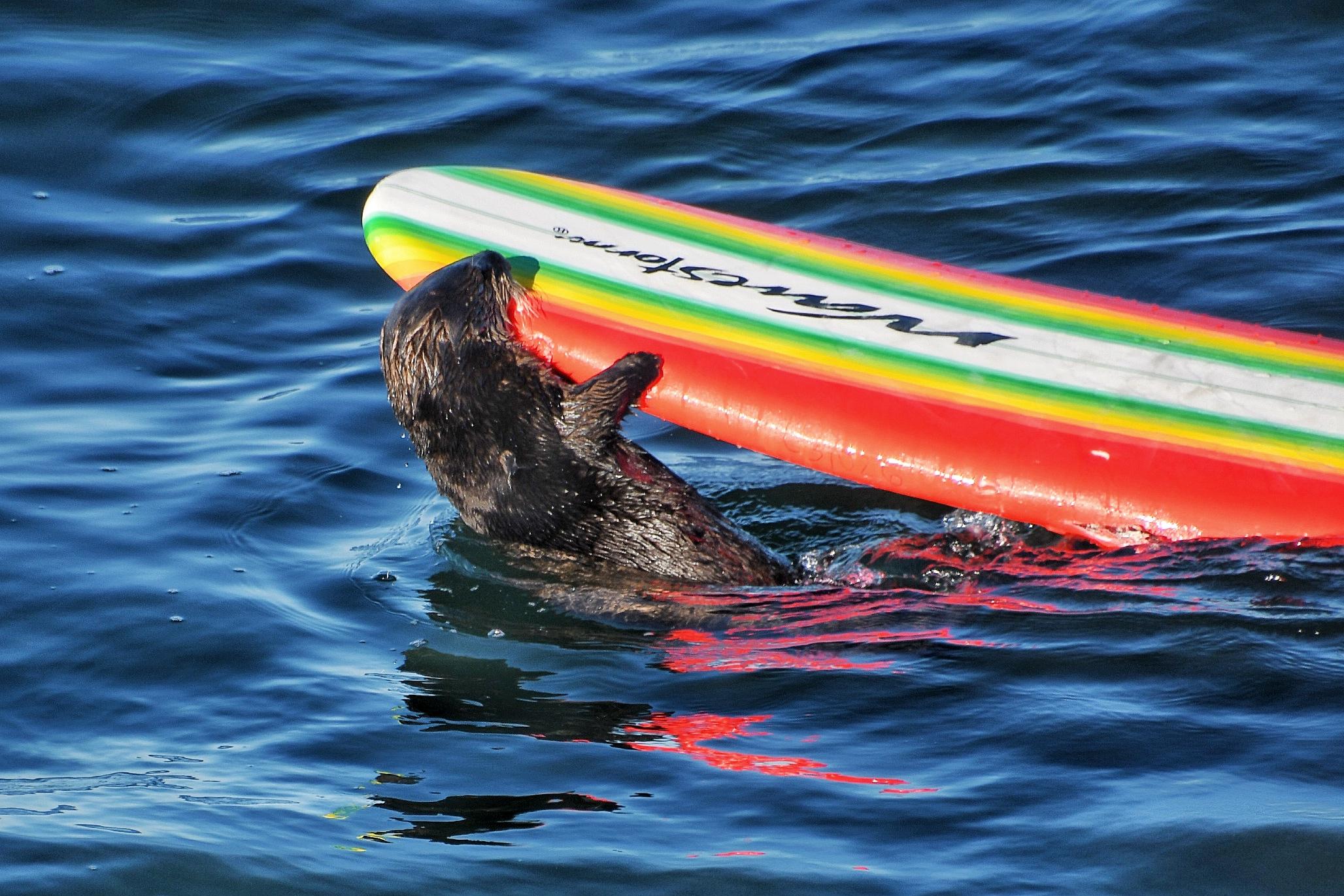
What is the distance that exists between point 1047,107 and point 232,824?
6990 millimetres

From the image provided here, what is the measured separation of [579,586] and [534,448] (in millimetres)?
498

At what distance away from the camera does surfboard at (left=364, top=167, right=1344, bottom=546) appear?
4953mm

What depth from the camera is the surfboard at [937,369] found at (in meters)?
4.95

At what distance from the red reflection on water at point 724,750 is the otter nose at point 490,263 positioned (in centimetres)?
185

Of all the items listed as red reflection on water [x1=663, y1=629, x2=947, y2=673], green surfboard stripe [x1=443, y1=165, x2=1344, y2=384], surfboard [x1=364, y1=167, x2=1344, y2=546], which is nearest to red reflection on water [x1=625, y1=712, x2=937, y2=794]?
red reflection on water [x1=663, y1=629, x2=947, y2=673]

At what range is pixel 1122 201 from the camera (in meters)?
8.12

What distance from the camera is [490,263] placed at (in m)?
5.41

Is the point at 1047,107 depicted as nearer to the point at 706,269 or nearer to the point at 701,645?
the point at 706,269

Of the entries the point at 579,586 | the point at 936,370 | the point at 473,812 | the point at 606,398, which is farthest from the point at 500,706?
the point at 936,370

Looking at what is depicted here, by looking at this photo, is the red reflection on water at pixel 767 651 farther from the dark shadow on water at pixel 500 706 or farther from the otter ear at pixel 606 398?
the otter ear at pixel 606 398

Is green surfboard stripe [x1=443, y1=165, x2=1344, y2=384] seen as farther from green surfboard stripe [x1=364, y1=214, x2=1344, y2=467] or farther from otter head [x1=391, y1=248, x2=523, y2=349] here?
otter head [x1=391, y1=248, x2=523, y2=349]

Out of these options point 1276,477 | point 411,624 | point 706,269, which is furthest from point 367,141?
point 1276,477

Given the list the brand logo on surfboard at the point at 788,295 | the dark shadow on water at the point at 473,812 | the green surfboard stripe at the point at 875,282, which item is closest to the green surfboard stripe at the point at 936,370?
the brand logo on surfboard at the point at 788,295

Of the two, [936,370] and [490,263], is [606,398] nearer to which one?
[490,263]
